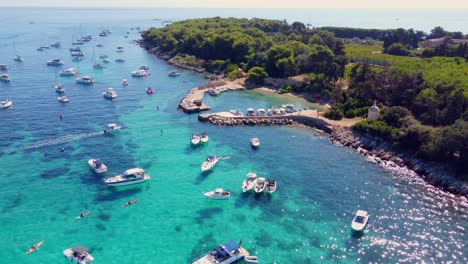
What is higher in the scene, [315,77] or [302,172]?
[315,77]

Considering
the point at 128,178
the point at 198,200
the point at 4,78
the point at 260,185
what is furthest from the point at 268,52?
the point at 4,78

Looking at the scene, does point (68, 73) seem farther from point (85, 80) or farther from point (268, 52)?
point (268, 52)

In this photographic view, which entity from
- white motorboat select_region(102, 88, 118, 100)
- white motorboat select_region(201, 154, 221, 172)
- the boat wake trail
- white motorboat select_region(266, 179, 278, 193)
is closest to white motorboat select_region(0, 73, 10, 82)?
white motorboat select_region(102, 88, 118, 100)

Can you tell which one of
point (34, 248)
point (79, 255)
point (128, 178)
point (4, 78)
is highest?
point (128, 178)

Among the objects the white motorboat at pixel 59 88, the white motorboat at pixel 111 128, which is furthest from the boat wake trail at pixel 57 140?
the white motorboat at pixel 59 88

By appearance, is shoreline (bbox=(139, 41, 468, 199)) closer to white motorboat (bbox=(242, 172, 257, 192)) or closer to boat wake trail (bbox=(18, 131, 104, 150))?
white motorboat (bbox=(242, 172, 257, 192))

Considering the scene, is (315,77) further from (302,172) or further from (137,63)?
(137,63)

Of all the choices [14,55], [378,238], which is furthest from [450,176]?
[14,55]
